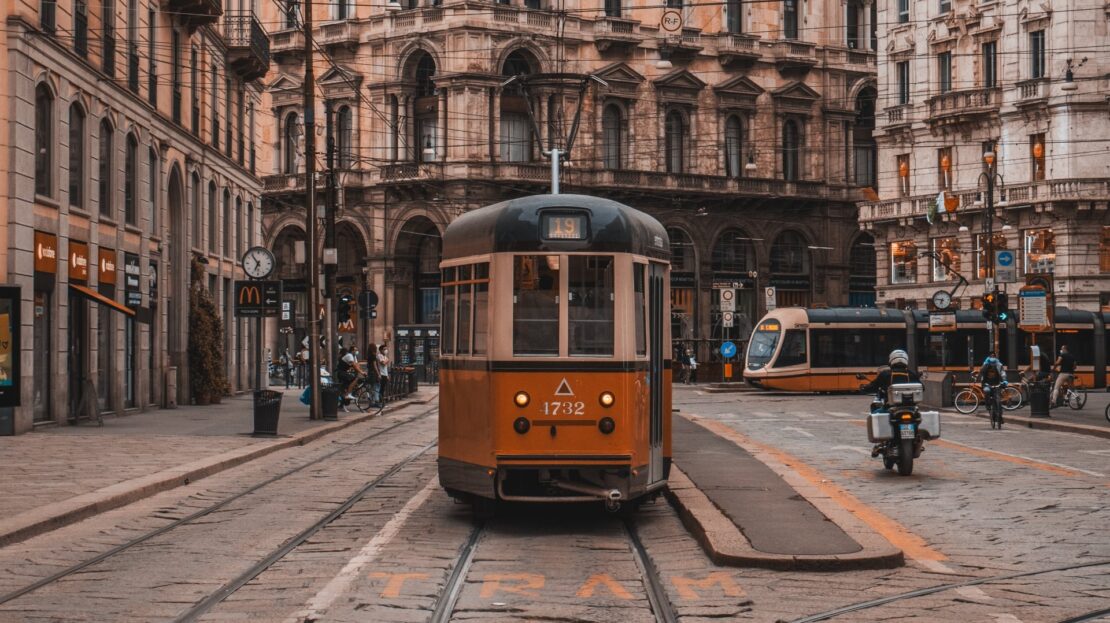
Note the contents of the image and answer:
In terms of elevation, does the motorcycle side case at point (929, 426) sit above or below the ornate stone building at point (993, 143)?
below

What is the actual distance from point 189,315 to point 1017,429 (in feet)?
67.1

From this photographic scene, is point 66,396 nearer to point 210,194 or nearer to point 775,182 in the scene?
point 210,194

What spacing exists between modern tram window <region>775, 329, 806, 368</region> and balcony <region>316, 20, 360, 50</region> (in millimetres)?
27392

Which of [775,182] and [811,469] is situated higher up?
[775,182]

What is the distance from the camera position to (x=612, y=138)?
235ft

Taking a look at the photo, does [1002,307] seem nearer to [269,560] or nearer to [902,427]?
[902,427]

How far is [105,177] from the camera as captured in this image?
32250mm

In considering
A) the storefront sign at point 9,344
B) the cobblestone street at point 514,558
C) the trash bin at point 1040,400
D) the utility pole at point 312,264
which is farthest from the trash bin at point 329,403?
the trash bin at point 1040,400

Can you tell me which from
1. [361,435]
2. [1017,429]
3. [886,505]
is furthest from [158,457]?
[1017,429]

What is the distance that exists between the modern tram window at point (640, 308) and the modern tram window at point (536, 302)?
0.75 meters

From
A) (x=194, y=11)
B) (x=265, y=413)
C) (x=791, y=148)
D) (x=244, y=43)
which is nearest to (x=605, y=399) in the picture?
(x=265, y=413)

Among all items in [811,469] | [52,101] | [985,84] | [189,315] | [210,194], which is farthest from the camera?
[985,84]

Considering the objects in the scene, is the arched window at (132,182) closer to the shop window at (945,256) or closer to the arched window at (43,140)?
the arched window at (43,140)

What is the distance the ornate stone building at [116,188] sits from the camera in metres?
26.6
